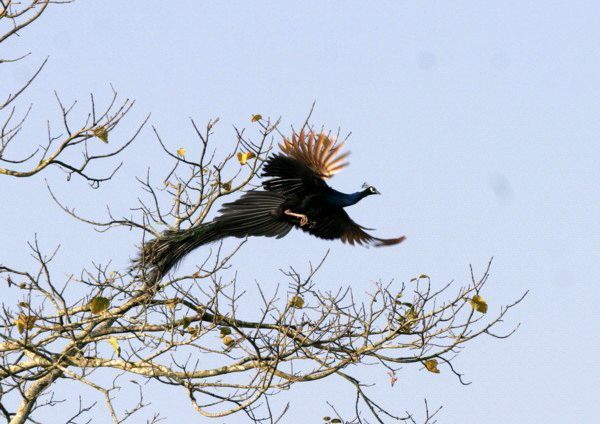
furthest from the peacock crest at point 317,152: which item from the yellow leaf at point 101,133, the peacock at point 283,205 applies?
the yellow leaf at point 101,133

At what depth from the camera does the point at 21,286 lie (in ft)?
20.0

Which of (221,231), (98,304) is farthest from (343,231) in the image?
(98,304)

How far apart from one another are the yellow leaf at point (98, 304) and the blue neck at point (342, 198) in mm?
2715

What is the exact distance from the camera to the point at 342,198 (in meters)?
8.05

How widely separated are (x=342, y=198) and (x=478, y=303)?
2.58 m

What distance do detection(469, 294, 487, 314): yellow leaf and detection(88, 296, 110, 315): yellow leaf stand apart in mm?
2430

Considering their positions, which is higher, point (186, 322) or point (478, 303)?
point (186, 322)

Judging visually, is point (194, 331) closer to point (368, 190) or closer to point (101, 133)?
point (101, 133)

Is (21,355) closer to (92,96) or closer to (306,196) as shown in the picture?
(92,96)

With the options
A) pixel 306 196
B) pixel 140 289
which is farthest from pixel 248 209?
pixel 140 289

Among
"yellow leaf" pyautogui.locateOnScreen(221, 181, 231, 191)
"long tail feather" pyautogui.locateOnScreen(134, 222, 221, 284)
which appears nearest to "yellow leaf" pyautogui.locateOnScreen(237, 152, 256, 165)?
"yellow leaf" pyautogui.locateOnScreen(221, 181, 231, 191)

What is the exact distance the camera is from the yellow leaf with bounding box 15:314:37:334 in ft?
19.1

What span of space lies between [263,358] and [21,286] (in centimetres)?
176

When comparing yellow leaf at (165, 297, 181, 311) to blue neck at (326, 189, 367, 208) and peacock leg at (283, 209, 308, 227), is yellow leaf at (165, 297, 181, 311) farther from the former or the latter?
blue neck at (326, 189, 367, 208)
